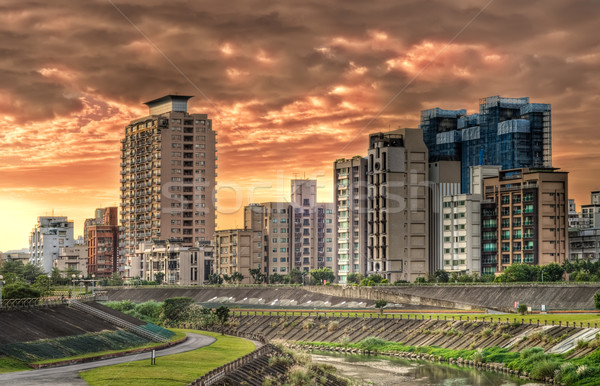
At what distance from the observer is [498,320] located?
110 metres

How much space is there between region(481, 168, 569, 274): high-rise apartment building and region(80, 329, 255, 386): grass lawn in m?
112

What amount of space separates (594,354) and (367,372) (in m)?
24.5

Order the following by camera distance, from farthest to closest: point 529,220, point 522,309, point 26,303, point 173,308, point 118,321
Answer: point 529,220
point 173,308
point 522,309
point 118,321
point 26,303

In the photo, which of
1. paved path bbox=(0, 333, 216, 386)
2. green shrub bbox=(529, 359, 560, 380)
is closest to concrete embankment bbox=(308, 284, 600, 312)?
green shrub bbox=(529, 359, 560, 380)

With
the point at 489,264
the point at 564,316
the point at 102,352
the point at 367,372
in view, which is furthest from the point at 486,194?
the point at 102,352

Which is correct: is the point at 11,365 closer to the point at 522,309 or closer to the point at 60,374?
the point at 60,374

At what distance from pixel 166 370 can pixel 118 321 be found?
29144 mm

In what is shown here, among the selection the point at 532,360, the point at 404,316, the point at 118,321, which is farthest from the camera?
the point at 404,316

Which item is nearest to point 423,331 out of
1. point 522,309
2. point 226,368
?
point 522,309

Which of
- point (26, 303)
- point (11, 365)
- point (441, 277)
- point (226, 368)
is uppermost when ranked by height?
point (26, 303)

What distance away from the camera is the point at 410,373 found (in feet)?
303

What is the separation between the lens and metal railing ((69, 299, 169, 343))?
9781 cm

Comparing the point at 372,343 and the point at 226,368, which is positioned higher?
the point at 226,368

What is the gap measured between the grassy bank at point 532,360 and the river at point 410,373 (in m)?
2.22
